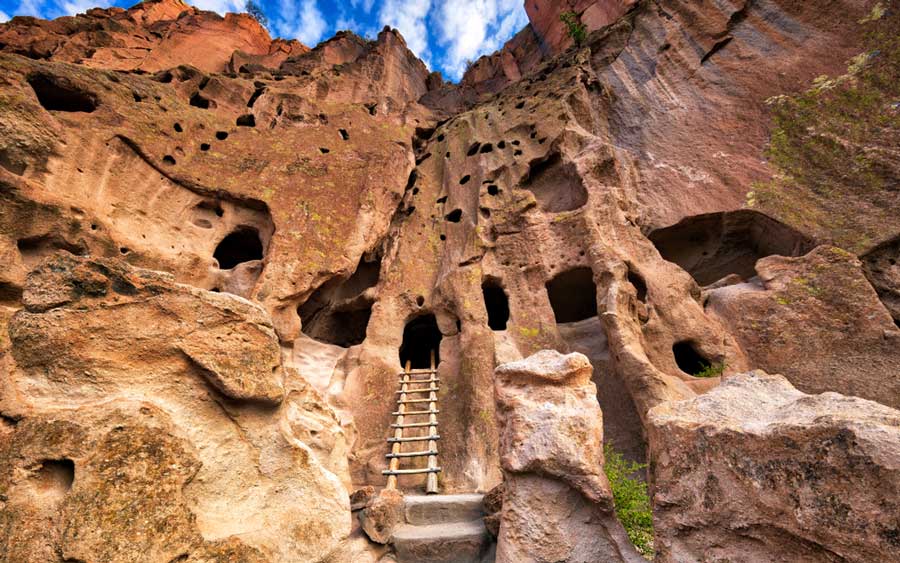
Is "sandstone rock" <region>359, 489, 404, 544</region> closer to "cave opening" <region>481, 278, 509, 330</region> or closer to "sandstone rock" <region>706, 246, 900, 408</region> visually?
"sandstone rock" <region>706, 246, 900, 408</region>

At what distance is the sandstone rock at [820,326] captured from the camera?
17.7 ft

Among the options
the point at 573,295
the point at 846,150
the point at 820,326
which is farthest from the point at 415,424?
the point at 846,150

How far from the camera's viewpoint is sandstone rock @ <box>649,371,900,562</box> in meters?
1.51

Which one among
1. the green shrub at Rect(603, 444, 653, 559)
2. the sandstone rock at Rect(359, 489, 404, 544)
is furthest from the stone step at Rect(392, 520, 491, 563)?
the green shrub at Rect(603, 444, 653, 559)

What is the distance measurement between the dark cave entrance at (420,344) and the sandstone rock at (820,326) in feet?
20.1

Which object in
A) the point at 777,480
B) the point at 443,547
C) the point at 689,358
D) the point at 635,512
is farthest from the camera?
the point at 689,358

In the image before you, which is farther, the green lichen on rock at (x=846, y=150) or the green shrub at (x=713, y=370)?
the green lichen on rock at (x=846, y=150)

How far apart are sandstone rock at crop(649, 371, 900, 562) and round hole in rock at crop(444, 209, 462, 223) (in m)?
8.65

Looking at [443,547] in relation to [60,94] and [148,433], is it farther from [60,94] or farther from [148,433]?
[60,94]

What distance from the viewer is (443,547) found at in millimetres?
3334

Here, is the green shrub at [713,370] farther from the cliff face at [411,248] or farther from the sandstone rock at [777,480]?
the sandstone rock at [777,480]

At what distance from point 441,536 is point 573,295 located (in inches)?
269

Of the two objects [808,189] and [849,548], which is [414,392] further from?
[808,189]

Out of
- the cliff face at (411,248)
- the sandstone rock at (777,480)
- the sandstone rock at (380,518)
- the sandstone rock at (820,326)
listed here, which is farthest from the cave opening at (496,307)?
the sandstone rock at (777,480)
